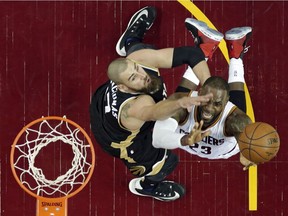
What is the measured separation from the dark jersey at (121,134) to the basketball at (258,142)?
965mm

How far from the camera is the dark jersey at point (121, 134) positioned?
5.09 meters

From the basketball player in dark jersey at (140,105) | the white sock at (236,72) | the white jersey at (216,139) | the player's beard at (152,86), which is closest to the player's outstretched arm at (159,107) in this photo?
the basketball player in dark jersey at (140,105)

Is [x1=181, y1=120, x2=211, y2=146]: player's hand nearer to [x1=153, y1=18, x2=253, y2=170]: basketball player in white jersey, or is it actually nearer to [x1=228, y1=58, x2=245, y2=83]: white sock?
[x1=153, y1=18, x2=253, y2=170]: basketball player in white jersey

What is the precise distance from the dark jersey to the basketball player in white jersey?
14.0 inches

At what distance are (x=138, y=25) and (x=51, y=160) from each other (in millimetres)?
1770

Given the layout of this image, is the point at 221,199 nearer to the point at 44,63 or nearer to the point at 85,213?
the point at 85,213

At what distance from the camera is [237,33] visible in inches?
224

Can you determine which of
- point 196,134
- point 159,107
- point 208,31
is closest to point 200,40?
point 208,31

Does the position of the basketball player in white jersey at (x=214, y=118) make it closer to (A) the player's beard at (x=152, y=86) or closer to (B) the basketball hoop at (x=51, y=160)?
(A) the player's beard at (x=152, y=86)

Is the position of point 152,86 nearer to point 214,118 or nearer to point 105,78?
point 214,118

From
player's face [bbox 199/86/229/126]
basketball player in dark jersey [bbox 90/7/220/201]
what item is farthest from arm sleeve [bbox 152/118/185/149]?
player's face [bbox 199/86/229/126]

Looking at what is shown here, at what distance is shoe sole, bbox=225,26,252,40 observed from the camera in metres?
5.67

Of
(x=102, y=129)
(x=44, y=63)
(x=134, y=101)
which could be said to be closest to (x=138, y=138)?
(x=102, y=129)

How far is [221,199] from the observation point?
6.20 meters
